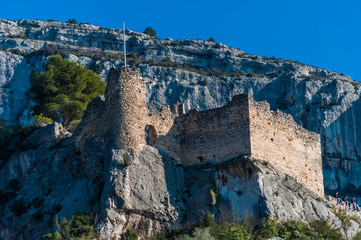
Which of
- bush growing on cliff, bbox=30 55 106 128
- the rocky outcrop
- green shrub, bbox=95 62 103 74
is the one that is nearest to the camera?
bush growing on cliff, bbox=30 55 106 128

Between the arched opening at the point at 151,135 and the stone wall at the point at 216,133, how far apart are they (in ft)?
6.23

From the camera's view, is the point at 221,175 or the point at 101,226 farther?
the point at 221,175

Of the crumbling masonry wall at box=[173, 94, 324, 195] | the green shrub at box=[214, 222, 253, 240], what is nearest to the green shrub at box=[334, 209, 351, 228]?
the crumbling masonry wall at box=[173, 94, 324, 195]

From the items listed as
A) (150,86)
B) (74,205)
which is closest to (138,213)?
(74,205)

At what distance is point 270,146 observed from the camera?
35.4 meters

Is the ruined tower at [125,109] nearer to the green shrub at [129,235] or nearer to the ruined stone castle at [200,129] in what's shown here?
the ruined stone castle at [200,129]

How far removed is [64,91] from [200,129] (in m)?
15.4

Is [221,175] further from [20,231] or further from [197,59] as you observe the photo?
[197,59]

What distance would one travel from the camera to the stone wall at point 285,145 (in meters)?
34.9

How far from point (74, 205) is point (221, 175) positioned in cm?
828

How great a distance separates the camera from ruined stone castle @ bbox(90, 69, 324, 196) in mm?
33844

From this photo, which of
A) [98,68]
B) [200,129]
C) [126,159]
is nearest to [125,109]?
[126,159]

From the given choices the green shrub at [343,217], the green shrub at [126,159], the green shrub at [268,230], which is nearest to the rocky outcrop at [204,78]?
the green shrub at [343,217]

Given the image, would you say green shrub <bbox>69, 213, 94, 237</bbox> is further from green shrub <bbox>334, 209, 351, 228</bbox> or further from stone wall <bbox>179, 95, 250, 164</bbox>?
green shrub <bbox>334, 209, 351, 228</bbox>
